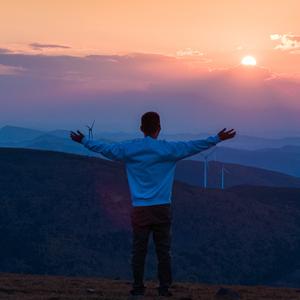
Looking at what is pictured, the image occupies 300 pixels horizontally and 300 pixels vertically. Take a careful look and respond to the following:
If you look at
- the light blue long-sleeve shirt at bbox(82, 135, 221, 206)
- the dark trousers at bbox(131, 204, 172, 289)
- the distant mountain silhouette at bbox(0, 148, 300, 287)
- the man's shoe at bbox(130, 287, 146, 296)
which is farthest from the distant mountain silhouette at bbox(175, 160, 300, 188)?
the light blue long-sleeve shirt at bbox(82, 135, 221, 206)

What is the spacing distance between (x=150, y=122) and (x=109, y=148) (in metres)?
0.80

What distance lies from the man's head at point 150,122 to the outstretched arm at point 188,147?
340mm

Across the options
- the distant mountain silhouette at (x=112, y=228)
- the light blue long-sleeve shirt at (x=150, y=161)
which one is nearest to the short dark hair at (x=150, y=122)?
the light blue long-sleeve shirt at (x=150, y=161)

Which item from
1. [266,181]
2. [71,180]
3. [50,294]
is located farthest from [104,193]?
[266,181]

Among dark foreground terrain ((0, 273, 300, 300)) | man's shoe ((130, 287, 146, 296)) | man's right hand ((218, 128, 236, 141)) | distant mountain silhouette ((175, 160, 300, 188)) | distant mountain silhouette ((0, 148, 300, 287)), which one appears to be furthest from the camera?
distant mountain silhouette ((175, 160, 300, 188))

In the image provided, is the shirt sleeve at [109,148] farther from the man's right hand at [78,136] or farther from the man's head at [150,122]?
the man's head at [150,122]

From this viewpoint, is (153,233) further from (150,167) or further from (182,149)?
(182,149)

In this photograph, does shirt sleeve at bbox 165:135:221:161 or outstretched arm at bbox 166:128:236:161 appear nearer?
outstretched arm at bbox 166:128:236:161

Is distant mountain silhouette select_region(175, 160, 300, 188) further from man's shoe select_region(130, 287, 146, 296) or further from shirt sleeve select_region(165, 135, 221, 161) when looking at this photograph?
shirt sleeve select_region(165, 135, 221, 161)

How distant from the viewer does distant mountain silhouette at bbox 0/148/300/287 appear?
54.3 meters

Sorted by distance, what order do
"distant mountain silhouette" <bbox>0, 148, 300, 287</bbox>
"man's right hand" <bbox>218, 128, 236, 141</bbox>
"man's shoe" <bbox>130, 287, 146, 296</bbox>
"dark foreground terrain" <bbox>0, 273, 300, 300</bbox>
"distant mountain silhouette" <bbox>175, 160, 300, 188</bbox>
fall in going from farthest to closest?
"distant mountain silhouette" <bbox>175, 160, 300, 188</bbox> < "distant mountain silhouette" <bbox>0, 148, 300, 287</bbox> < "dark foreground terrain" <bbox>0, 273, 300, 300</bbox> < "man's shoe" <bbox>130, 287, 146, 296</bbox> < "man's right hand" <bbox>218, 128, 236, 141</bbox>

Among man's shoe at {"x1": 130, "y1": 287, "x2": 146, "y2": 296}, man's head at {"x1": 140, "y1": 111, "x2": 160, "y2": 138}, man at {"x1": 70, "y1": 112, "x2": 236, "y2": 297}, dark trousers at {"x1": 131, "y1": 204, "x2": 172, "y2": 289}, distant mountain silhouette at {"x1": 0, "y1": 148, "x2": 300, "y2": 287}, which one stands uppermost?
man's head at {"x1": 140, "y1": 111, "x2": 160, "y2": 138}

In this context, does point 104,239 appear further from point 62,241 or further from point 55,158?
point 55,158

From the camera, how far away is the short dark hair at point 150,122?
11656mm
